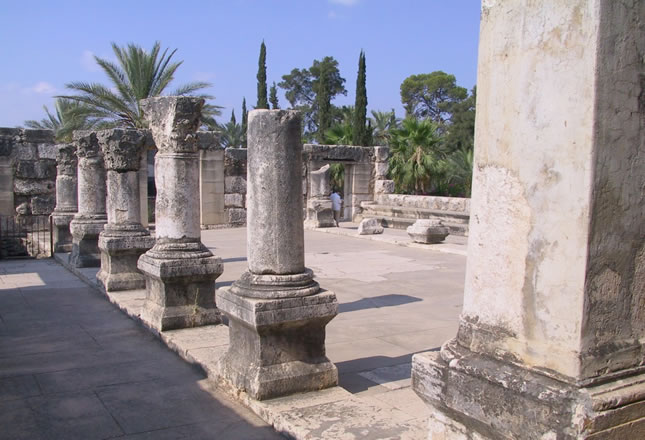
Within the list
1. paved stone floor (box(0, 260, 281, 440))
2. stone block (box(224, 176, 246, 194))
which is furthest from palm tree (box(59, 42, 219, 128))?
paved stone floor (box(0, 260, 281, 440))

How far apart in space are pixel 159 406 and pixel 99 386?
2.47ft

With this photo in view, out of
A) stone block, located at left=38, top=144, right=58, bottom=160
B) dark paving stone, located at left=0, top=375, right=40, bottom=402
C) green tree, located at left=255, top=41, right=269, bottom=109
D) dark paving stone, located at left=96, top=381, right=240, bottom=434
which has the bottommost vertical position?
dark paving stone, located at left=0, top=375, right=40, bottom=402

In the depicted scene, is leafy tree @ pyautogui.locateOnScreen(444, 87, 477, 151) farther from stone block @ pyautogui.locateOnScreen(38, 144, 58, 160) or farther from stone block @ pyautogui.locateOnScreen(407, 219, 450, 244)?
stone block @ pyautogui.locateOnScreen(38, 144, 58, 160)

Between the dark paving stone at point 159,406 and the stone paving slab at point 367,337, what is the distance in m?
0.17

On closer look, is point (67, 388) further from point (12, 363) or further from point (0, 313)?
point (0, 313)

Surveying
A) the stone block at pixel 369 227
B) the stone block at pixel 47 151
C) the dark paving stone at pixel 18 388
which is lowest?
the dark paving stone at pixel 18 388

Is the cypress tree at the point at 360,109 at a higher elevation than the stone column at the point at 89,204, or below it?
higher

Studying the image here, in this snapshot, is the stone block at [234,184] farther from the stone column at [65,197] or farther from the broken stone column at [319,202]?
the stone column at [65,197]

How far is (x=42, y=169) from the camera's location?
15.1 metres

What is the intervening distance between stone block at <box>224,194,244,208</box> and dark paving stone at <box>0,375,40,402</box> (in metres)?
14.0

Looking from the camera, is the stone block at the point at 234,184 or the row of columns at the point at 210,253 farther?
the stone block at the point at 234,184

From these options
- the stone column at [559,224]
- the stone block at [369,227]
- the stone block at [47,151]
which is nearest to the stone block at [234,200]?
the stone block at [369,227]

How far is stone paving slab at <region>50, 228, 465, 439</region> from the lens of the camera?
391cm

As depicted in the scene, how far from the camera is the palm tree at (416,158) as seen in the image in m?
28.6
